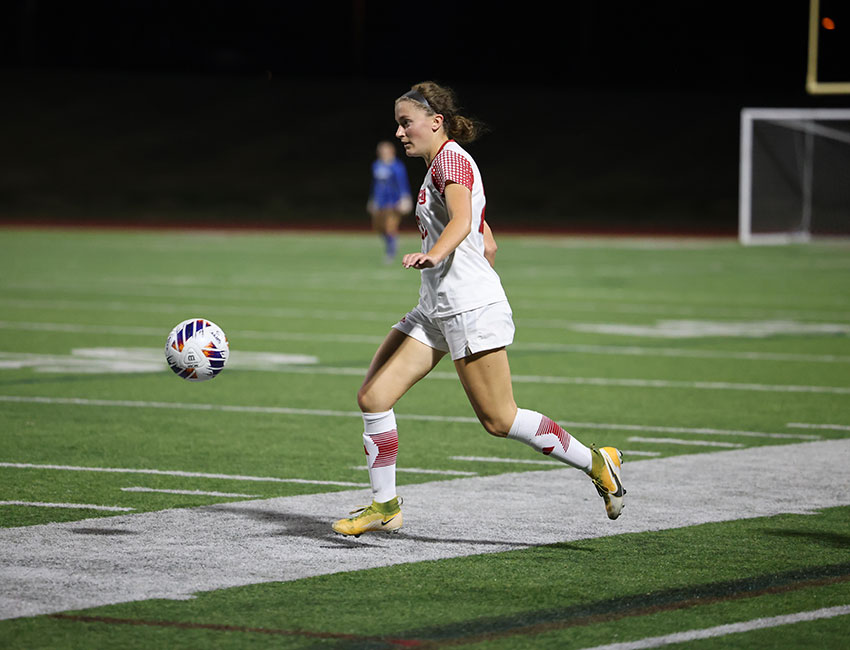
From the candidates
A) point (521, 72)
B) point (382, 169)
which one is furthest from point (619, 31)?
point (382, 169)

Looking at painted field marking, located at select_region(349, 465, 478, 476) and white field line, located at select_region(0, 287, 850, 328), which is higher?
painted field marking, located at select_region(349, 465, 478, 476)

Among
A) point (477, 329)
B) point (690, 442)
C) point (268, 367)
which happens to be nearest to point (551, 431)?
point (477, 329)

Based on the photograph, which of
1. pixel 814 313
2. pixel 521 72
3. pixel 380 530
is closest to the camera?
pixel 380 530

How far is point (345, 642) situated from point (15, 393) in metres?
7.44

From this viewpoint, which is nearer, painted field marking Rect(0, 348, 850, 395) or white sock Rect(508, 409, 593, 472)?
white sock Rect(508, 409, 593, 472)

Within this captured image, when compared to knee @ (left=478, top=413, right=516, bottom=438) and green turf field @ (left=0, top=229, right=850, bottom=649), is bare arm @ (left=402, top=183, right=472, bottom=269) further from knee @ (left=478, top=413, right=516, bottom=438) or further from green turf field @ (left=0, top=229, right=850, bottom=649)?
green turf field @ (left=0, top=229, right=850, bottom=649)

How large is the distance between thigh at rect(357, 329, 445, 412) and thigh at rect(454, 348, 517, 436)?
238 millimetres

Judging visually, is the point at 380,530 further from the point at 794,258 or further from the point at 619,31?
the point at 619,31

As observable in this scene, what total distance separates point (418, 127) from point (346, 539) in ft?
6.34

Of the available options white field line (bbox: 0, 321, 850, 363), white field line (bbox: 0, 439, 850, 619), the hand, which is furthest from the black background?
the hand

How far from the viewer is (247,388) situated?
12703 millimetres

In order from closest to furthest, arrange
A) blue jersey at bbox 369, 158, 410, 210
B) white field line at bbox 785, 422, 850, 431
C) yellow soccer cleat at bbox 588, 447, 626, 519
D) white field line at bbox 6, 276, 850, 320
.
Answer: yellow soccer cleat at bbox 588, 447, 626, 519, white field line at bbox 785, 422, 850, 431, white field line at bbox 6, 276, 850, 320, blue jersey at bbox 369, 158, 410, 210

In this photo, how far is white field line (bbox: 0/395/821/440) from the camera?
10406mm

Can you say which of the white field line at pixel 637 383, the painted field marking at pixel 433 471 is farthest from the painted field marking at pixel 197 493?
the white field line at pixel 637 383
